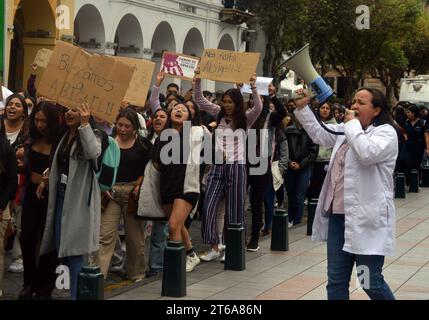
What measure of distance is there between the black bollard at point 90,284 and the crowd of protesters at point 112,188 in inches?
17.2

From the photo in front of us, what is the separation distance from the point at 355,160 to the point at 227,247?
11.4ft

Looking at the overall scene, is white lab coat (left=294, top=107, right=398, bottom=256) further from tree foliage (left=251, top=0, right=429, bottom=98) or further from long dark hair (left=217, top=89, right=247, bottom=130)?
tree foliage (left=251, top=0, right=429, bottom=98)

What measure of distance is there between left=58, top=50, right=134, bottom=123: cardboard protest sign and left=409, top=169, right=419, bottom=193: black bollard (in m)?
13.1

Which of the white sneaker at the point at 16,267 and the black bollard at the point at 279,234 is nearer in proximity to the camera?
the white sneaker at the point at 16,267

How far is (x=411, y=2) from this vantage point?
4425cm

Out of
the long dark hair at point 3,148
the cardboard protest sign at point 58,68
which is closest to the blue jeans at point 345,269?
the cardboard protest sign at point 58,68

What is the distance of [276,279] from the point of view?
9.13 metres

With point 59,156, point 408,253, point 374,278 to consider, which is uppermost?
point 59,156

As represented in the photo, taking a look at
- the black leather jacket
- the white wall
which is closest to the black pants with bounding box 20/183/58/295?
the black leather jacket

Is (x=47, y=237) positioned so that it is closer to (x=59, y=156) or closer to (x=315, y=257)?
(x=59, y=156)

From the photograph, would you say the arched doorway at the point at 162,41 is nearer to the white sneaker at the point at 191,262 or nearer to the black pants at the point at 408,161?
the black pants at the point at 408,161

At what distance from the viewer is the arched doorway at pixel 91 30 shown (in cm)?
2458

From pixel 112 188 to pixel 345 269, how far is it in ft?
9.48
